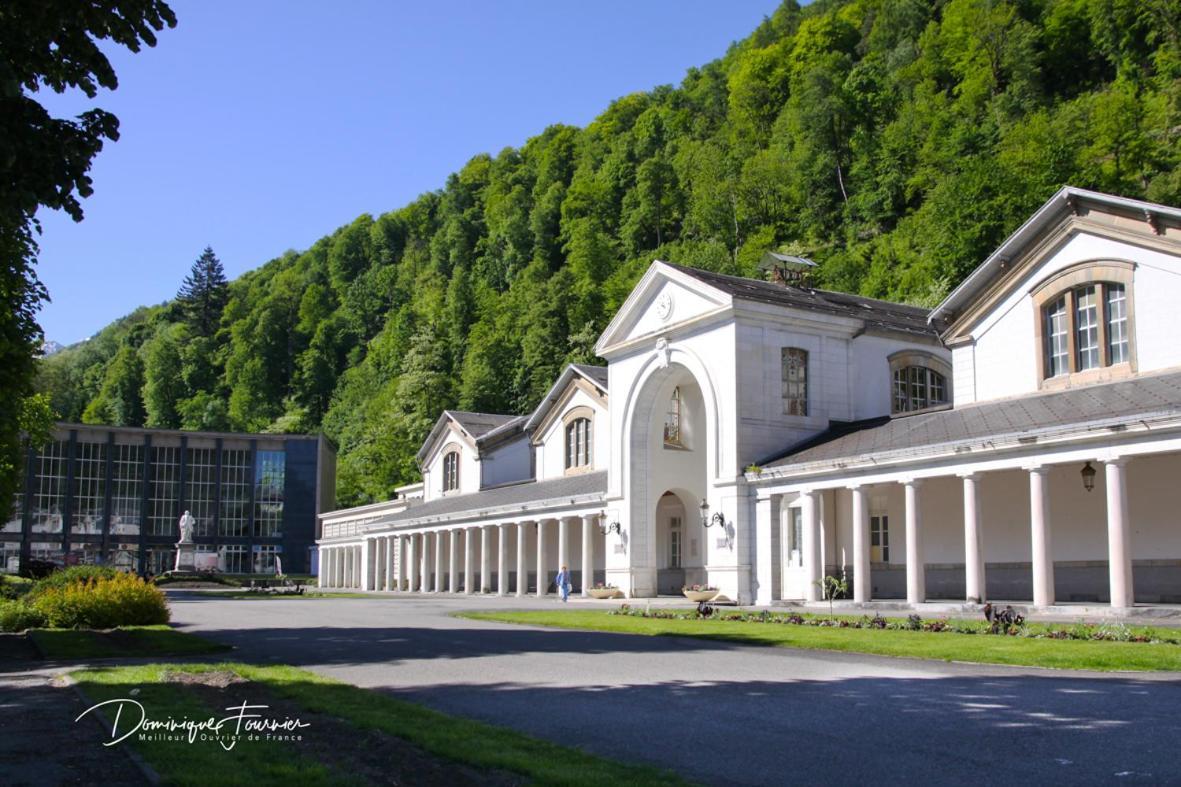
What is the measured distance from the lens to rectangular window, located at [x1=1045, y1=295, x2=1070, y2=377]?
27.2 meters

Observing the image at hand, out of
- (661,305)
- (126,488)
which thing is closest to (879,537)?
(661,305)

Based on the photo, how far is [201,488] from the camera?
96.1 metres

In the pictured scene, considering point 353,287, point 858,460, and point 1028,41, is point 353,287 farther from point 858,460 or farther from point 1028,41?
point 858,460

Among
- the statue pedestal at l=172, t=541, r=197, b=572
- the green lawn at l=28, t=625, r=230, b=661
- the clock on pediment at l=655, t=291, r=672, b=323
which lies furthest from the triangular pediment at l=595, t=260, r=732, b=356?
the statue pedestal at l=172, t=541, r=197, b=572

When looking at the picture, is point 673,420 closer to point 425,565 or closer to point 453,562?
point 453,562

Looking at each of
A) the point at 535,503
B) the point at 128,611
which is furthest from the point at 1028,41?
the point at 128,611

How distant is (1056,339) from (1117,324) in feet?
5.85

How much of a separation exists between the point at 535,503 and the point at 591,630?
70.6 ft

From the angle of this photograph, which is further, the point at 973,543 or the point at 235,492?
the point at 235,492

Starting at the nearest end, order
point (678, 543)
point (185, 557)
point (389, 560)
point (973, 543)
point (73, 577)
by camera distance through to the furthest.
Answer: point (973, 543) → point (73, 577) → point (678, 543) → point (389, 560) → point (185, 557)

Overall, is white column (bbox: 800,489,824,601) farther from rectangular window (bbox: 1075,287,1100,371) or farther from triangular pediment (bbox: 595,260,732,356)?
rectangular window (bbox: 1075,287,1100,371)

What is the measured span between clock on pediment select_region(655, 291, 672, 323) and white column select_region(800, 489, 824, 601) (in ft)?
29.7

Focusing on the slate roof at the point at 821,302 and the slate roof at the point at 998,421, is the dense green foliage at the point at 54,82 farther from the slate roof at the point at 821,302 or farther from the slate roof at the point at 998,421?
the slate roof at the point at 821,302

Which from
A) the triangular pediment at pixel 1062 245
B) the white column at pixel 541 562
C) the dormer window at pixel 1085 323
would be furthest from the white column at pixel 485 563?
the dormer window at pixel 1085 323
